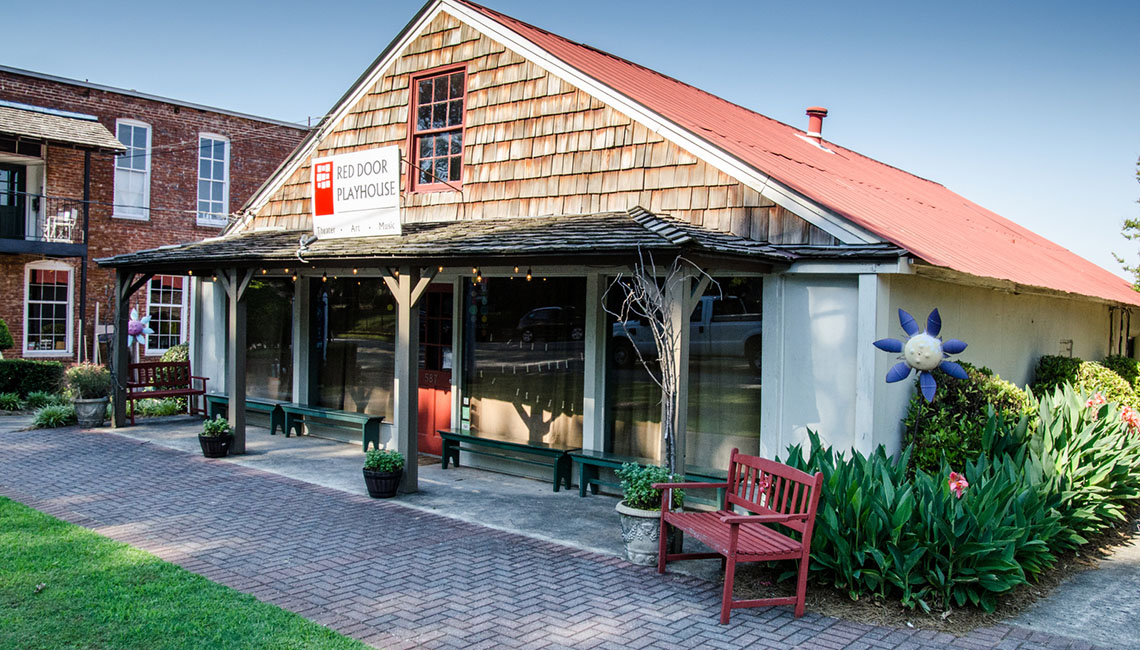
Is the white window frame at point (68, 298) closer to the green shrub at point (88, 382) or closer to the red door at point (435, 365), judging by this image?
the green shrub at point (88, 382)

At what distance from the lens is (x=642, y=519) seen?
7055mm

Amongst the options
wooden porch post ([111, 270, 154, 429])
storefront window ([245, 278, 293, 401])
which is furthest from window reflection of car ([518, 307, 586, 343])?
wooden porch post ([111, 270, 154, 429])

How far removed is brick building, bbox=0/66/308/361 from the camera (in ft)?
61.9

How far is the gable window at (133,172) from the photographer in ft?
68.2

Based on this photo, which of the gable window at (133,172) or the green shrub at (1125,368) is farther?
the gable window at (133,172)

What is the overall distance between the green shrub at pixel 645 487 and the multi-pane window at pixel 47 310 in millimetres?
17454

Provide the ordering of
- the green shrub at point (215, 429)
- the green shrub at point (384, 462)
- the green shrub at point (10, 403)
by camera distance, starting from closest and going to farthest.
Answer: the green shrub at point (384, 462) < the green shrub at point (215, 429) < the green shrub at point (10, 403)

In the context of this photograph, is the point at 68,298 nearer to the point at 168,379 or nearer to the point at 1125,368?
the point at 168,379

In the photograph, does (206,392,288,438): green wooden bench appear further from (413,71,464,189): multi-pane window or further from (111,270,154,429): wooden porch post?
(413,71,464,189): multi-pane window

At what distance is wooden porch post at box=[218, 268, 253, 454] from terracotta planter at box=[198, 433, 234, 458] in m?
0.11

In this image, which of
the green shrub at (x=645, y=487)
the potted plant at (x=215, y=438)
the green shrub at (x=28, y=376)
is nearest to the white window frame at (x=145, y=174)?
the green shrub at (x=28, y=376)

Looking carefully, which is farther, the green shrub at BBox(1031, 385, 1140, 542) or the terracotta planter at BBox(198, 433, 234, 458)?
the terracotta planter at BBox(198, 433, 234, 458)

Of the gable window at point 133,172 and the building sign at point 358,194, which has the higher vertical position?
the gable window at point 133,172

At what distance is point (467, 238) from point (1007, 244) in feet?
30.4
